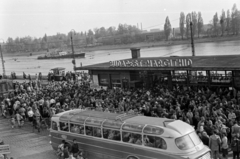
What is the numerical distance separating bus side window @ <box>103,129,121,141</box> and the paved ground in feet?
10.7

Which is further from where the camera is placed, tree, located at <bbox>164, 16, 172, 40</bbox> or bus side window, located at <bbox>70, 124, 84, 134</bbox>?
tree, located at <bbox>164, 16, 172, 40</bbox>

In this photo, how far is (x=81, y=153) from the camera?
1137 cm

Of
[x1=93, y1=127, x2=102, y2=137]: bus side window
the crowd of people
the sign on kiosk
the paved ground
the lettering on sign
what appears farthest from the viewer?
the lettering on sign

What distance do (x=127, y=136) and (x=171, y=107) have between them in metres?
4.35

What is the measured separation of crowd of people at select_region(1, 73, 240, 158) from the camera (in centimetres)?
1064

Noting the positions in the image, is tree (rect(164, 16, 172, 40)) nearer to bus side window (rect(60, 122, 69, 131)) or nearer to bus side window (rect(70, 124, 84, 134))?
bus side window (rect(60, 122, 69, 131))

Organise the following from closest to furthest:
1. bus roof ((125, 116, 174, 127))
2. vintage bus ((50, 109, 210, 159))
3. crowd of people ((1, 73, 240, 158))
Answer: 1. vintage bus ((50, 109, 210, 159))
2. bus roof ((125, 116, 174, 127))
3. crowd of people ((1, 73, 240, 158))

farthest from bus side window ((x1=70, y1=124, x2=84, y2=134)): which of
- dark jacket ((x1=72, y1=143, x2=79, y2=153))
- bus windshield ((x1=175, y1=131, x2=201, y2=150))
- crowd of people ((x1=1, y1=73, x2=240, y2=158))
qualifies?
bus windshield ((x1=175, y1=131, x2=201, y2=150))

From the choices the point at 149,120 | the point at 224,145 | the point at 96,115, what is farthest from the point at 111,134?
the point at 224,145

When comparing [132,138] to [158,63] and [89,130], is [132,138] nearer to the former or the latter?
[89,130]

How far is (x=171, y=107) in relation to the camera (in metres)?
14.0

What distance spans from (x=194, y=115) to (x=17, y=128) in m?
11.4

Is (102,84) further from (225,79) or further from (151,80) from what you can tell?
(225,79)

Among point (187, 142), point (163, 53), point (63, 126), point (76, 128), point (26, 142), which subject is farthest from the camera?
point (163, 53)
